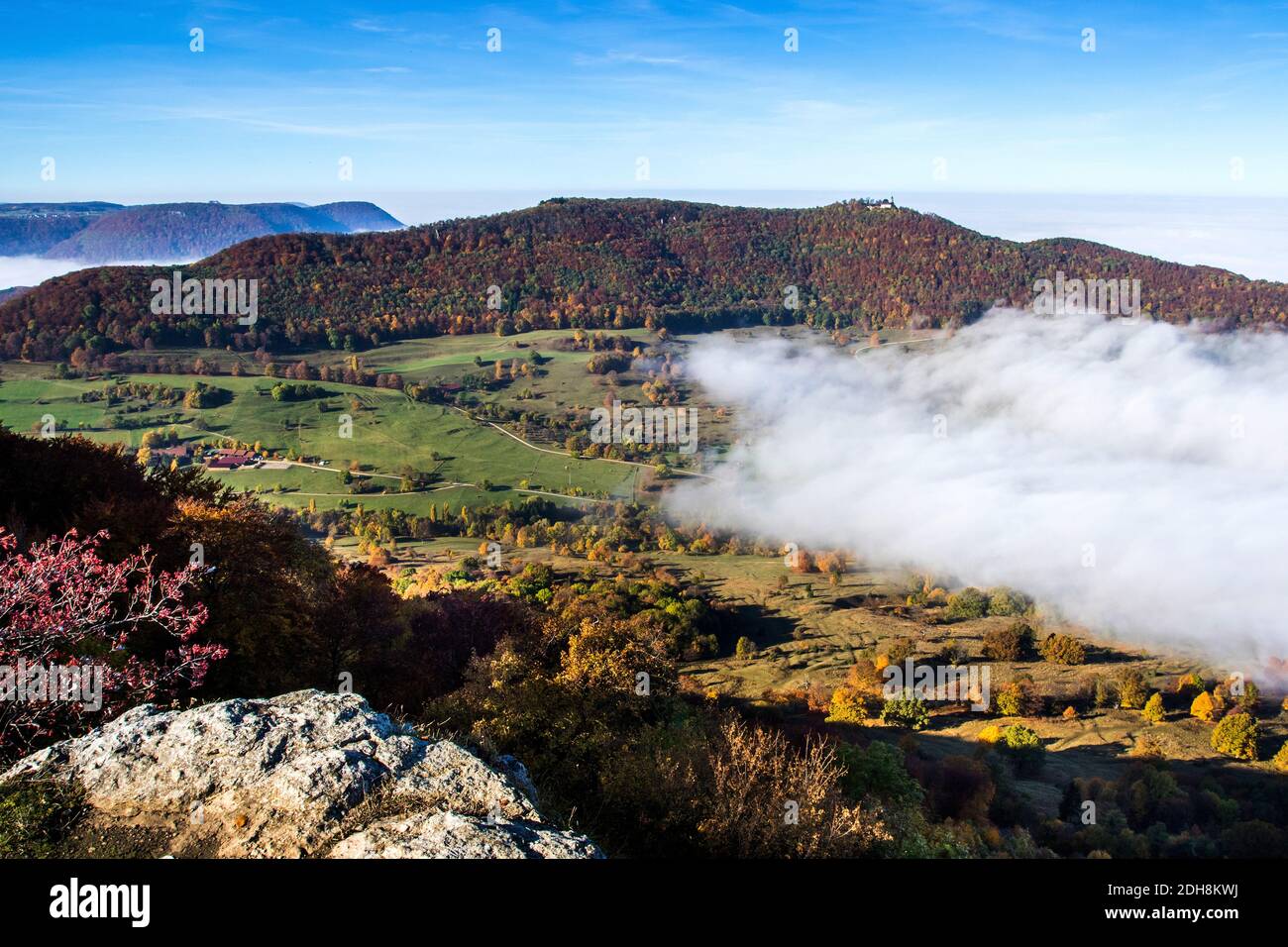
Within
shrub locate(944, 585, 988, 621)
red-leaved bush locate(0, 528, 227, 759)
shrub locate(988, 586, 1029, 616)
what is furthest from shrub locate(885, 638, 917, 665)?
red-leaved bush locate(0, 528, 227, 759)

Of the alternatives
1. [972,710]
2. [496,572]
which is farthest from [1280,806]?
[496,572]

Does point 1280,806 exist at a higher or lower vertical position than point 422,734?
lower

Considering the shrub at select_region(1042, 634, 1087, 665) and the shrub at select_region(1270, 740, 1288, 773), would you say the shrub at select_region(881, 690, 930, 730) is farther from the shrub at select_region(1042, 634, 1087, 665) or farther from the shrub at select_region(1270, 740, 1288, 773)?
the shrub at select_region(1042, 634, 1087, 665)

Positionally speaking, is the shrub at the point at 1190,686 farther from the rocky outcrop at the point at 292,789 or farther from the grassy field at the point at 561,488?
the rocky outcrop at the point at 292,789

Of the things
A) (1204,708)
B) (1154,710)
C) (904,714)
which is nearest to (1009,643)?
(1154,710)
